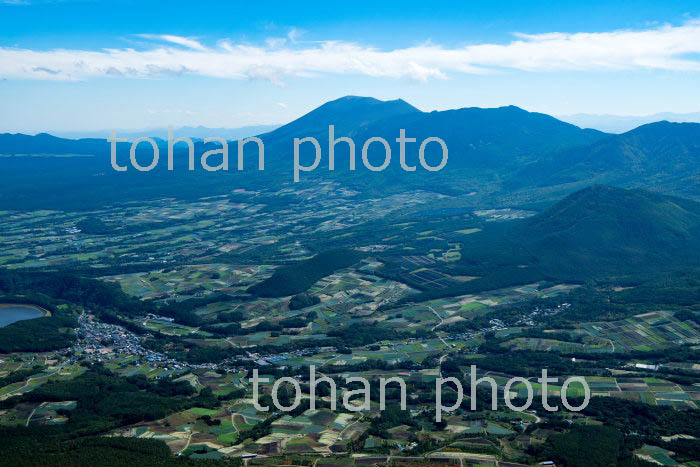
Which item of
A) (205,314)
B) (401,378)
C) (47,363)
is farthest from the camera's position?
(205,314)

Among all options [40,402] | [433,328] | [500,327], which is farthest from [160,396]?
[500,327]

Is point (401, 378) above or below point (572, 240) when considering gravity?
below

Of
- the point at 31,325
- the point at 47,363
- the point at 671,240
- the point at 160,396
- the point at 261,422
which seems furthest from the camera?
the point at 671,240

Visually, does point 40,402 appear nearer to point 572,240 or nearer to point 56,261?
point 56,261

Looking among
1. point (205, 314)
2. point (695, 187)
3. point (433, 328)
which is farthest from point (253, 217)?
point (695, 187)

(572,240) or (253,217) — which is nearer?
(572,240)

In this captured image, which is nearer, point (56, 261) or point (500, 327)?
point (500, 327)

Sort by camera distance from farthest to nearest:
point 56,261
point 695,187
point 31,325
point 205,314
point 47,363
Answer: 1. point 695,187
2. point 56,261
3. point 205,314
4. point 31,325
5. point 47,363

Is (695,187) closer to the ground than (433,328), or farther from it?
farther from it

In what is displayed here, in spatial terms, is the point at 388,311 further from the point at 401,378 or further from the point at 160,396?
the point at 160,396
